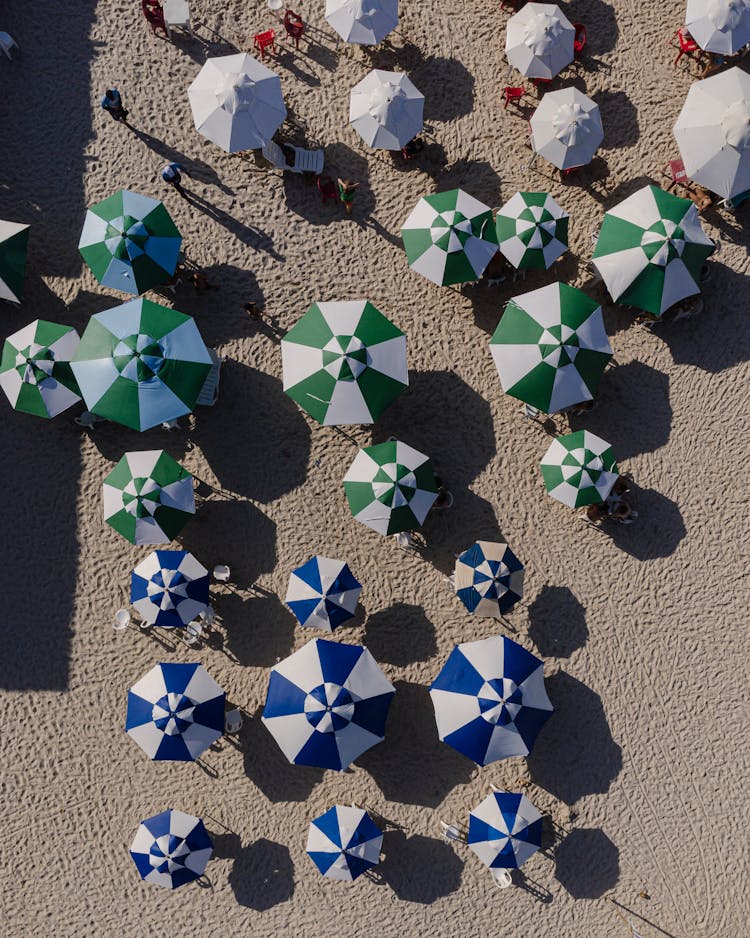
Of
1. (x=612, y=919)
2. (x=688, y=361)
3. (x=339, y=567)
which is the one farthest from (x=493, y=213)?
(x=612, y=919)

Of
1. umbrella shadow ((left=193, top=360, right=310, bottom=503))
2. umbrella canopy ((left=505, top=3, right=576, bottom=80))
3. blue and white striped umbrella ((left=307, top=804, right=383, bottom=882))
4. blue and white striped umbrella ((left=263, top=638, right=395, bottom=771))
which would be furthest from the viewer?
umbrella shadow ((left=193, top=360, right=310, bottom=503))

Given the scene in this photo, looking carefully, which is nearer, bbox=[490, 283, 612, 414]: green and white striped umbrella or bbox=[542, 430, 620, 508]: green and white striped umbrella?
bbox=[490, 283, 612, 414]: green and white striped umbrella

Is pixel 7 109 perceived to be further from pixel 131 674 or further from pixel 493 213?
pixel 131 674

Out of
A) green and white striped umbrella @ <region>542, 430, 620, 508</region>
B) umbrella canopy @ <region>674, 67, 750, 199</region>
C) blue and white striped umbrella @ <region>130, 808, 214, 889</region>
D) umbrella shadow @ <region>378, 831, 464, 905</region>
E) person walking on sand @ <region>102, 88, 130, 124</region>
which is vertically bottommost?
blue and white striped umbrella @ <region>130, 808, 214, 889</region>

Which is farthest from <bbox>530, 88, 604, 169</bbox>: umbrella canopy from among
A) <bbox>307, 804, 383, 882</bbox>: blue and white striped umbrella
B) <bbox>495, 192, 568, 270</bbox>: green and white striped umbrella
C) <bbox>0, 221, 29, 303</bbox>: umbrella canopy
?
<bbox>307, 804, 383, 882</bbox>: blue and white striped umbrella

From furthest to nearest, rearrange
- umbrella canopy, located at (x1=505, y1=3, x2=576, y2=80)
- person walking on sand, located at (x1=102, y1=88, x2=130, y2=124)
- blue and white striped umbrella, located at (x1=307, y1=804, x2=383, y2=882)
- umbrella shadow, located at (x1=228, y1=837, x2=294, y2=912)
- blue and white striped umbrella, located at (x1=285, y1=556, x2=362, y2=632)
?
umbrella shadow, located at (x1=228, y1=837, x2=294, y2=912), person walking on sand, located at (x1=102, y1=88, x2=130, y2=124), umbrella canopy, located at (x1=505, y1=3, x2=576, y2=80), blue and white striped umbrella, located at (x1=307, y1=804, x2=383, y2=882), blue and white striped umbrella, located at (x1=285, y1=556, x2=362, y2=632)

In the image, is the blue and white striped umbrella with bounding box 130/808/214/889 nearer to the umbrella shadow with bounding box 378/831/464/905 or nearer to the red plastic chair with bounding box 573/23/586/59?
the umbrella shadow with bounding box 378/831/464/905
